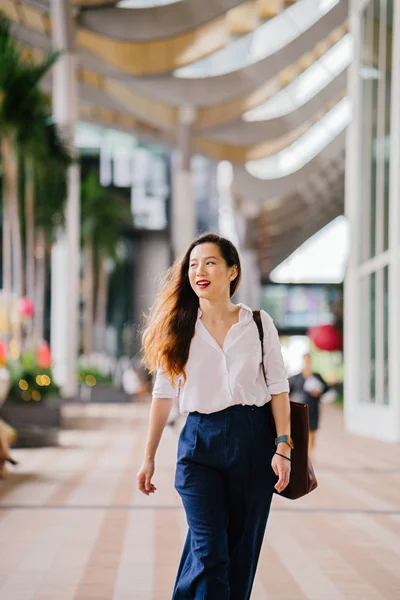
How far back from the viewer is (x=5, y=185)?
23.1 m

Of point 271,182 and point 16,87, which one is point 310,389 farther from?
point 271,182

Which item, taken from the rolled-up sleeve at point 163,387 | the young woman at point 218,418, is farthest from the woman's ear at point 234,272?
the rolled-up sleeve at point 163,387

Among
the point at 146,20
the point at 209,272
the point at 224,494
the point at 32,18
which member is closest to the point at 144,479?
the point at 224,494

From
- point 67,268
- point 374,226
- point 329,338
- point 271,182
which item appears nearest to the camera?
point 374,226

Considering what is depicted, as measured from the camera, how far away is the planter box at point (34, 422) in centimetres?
1541

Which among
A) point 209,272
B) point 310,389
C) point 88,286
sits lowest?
point 310,389

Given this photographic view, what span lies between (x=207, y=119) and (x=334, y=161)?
8010 mm

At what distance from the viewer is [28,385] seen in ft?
63.0

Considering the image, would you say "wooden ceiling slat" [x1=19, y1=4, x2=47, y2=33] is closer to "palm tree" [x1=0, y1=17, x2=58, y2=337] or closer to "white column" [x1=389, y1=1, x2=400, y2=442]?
"palm tree" [x1=0, y1=17, x2=58, y2=337]

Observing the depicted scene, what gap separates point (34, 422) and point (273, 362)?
14.1 m

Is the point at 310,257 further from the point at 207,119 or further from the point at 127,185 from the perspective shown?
the point at 207,119

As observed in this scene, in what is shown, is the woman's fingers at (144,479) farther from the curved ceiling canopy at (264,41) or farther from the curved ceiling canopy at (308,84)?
the curved ceiling canopy at (308,84)

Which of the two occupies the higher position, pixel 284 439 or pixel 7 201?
pixel 7 201

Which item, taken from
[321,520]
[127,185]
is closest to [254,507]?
[321,520]
